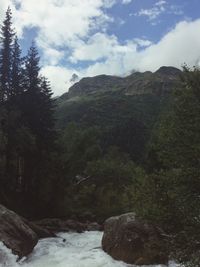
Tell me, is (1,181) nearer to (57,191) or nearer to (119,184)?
(57,191)

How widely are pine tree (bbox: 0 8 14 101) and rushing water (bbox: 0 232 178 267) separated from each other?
20.5 meters

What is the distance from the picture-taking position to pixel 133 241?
27203 mm

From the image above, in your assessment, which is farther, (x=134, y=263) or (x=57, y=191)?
(x=57, y=191)

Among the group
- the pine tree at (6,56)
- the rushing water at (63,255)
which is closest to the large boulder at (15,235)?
the rushing water at (63,255)

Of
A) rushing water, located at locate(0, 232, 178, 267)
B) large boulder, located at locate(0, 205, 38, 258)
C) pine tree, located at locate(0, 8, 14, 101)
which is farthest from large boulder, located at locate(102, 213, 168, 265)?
pine tree, located at locate(0, 8, 14, 101)

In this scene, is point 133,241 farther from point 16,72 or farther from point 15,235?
point 16,72

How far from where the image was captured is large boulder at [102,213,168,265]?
26.1 meters

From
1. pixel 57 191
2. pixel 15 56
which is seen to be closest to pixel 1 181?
pixel 57 191

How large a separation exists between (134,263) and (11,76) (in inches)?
1180

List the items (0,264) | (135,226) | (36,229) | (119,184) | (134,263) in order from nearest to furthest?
1. (0,264)
2. (134,263)
3. (135,226)
4. (36,229)
5. (119,184)

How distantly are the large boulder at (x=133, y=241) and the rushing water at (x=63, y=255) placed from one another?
664 millimetres

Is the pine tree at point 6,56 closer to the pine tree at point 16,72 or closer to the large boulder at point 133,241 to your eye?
the pine tree at point 16,72

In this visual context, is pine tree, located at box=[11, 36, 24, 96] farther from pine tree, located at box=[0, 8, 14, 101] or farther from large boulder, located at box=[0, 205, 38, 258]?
large boulder, located at box=[0, 205, 38, 258]

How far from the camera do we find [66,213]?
48125 mm
